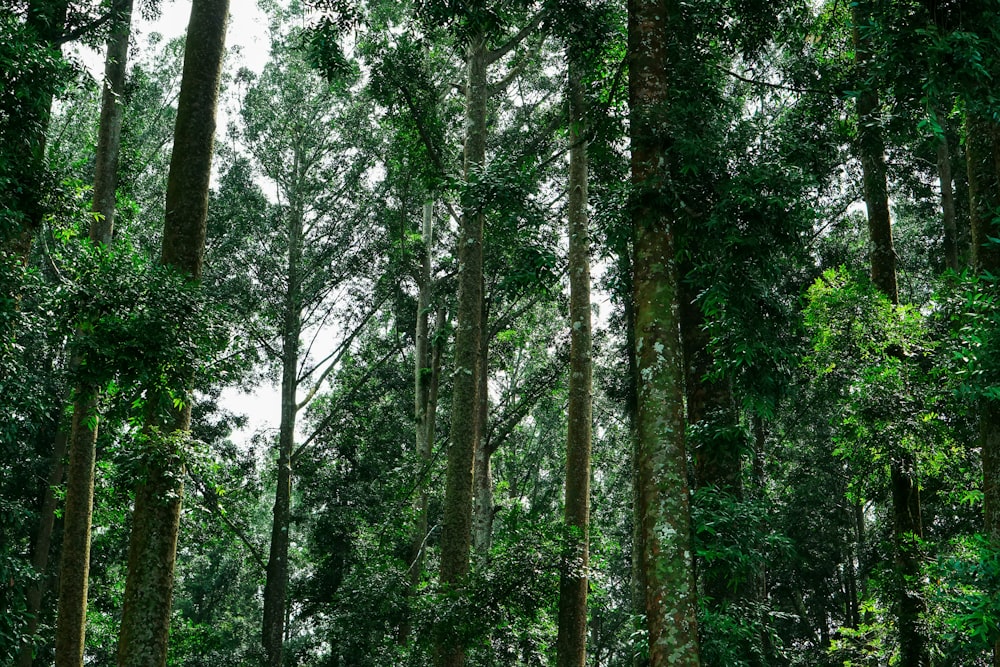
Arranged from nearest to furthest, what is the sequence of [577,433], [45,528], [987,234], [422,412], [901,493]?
[987,234] < [901,493] < [577,433] < [45,528] < [422,412]

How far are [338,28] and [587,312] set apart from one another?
20.6 ft

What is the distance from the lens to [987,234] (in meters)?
8.40

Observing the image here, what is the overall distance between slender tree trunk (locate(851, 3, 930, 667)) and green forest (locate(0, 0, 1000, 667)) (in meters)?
0.06

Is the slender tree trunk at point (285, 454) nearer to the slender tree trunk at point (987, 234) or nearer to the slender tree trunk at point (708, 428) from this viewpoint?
the slender tree trunk at point (708, 428)

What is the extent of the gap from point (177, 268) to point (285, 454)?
1263 cm

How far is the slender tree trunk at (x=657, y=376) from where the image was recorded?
510cm

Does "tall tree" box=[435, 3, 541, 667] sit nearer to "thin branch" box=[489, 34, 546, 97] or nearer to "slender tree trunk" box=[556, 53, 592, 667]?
"slender tree trunk" box=[556, 53, 592, 667]

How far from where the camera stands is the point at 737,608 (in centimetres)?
736

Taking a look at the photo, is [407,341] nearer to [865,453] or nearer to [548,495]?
[548,495]

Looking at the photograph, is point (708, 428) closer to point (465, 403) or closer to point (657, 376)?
point (657, 376)

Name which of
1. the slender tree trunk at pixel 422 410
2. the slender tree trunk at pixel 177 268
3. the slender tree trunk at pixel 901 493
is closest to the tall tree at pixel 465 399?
the slender tree trunk at pixel 422 410

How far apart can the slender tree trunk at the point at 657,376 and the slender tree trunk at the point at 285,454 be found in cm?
1452

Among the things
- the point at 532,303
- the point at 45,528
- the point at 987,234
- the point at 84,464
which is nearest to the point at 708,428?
the point at 987,234

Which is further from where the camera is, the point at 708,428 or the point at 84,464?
the point at 84,464
